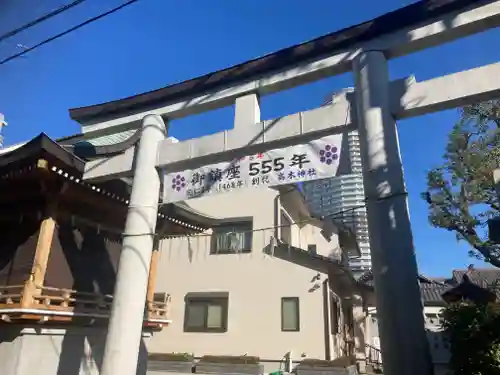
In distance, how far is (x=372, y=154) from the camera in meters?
5.91

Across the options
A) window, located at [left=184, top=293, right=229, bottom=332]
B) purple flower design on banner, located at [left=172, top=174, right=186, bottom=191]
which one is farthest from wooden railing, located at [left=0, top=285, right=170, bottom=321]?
window, located at [left=184, top=293, right=229, bottom=332]

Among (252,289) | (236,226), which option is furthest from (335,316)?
(236,226)

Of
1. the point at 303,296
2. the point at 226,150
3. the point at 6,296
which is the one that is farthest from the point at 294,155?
the point at 303,296

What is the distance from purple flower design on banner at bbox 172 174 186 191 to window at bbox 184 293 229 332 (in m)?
10.9

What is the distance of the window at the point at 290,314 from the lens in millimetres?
16406

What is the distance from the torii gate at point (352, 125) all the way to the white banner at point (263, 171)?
18cm

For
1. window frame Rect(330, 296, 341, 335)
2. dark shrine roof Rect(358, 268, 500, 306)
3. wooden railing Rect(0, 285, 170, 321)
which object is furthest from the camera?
window frame Rect(330, 296, 341, 335)

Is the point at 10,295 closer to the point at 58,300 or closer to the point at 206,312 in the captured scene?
the point at 58,300

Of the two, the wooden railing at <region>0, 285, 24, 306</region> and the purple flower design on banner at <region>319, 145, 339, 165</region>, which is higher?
the purple flower design on banner at <region>319, 145, 339, 165</region>

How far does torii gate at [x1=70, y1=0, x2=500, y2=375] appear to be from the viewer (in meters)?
5.32

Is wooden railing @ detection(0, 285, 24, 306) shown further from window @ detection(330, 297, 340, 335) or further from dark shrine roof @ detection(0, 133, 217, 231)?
window @ detection(330, 297, 340, 335)

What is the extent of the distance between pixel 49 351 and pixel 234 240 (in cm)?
1075

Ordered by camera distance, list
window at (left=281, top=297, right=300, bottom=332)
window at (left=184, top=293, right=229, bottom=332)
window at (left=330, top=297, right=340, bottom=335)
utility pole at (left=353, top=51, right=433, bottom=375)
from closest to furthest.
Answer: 1. utility pole at (left=353, top=51, right=433, bottom=375)
2. window at (left=281, top=297, right=300, bottom=332)
3. window at (left=330, top=297, right=340, bottom=335)
4. window at (left=184, top=293, right=229, bottom=332)

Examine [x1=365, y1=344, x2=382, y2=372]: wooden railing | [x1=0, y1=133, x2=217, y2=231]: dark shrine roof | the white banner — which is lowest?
[x1=365, y1=344, x2=382, y2=372]: wooden railing
